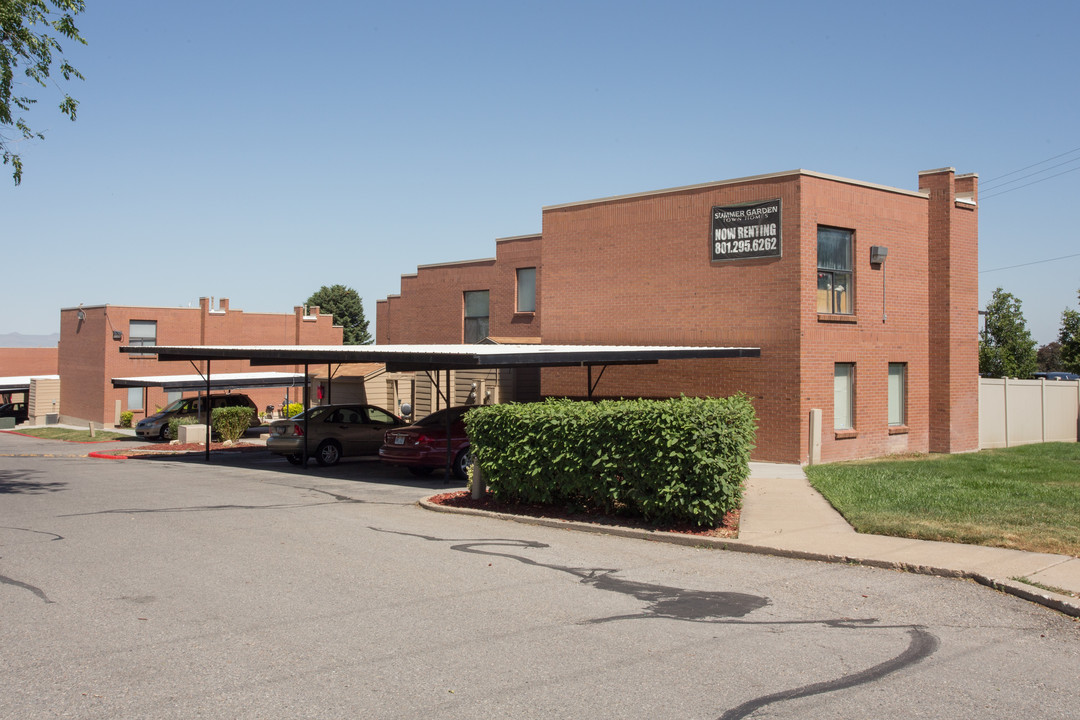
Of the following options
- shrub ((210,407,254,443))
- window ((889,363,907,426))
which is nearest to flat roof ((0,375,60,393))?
shrub ((210,407,254,443))

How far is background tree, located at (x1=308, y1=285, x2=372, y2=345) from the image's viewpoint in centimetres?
9412

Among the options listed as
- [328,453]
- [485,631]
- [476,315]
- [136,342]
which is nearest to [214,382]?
[476,315]

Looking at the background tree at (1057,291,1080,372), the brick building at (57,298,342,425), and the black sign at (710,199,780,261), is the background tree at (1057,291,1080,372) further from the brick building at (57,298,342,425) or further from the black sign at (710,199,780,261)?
the brick building at (57,298,342,425)

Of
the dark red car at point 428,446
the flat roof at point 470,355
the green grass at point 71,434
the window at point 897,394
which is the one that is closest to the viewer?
the flat roof at point 470,355

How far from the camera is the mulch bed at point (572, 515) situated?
11.7 metres

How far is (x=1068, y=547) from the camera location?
395 inches

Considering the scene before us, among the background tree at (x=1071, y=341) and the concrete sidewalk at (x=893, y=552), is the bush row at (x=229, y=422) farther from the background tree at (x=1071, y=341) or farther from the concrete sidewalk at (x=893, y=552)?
the background tree at (x=1071, y=341)

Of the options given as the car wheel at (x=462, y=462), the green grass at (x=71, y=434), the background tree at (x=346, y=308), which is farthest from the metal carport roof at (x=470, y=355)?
the background tree at (x=346, y=308)

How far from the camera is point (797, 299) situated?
19.5 metres

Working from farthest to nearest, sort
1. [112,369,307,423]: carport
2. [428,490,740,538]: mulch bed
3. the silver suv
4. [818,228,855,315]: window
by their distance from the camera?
[112,369,307,423]: carport → the silver suv → [818,228,855,315]: window → [428,490,740,538]: mulch bed

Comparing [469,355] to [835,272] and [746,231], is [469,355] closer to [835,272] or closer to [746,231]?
[746,231]

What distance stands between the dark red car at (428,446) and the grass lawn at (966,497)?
704cm

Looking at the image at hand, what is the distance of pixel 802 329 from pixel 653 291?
4.12 metres

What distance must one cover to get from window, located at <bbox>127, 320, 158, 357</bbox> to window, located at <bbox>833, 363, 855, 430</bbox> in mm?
36293
